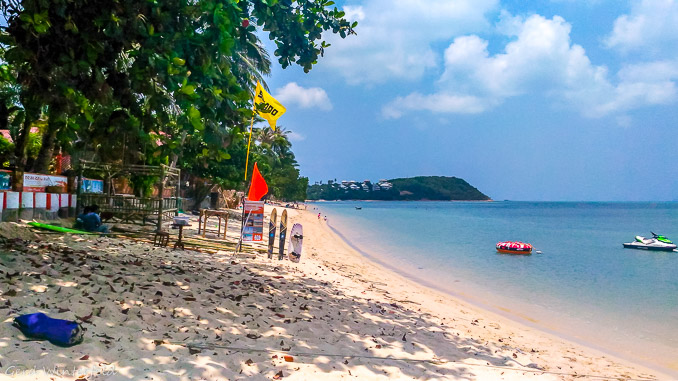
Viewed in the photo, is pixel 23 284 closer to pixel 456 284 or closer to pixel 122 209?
pixel 122 209

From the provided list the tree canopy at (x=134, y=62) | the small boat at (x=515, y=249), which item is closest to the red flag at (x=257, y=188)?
the tree canopy at (x=134, y=62)

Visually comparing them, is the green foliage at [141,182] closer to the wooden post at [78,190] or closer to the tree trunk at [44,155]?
the wooden post at [78,190]

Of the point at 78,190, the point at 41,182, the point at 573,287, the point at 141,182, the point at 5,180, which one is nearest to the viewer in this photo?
the point at 5,180

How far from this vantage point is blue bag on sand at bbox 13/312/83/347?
3.71 meters

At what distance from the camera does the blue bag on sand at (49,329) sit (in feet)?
12.2

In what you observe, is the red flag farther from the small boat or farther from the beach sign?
the small boat

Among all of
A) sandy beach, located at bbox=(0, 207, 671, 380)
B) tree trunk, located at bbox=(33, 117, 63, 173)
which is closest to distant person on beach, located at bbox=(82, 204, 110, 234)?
sandy beach, located at bbox=(0, 207, 671, 380)

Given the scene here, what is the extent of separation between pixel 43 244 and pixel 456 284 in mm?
11267

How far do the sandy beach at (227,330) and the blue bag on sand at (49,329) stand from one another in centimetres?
7

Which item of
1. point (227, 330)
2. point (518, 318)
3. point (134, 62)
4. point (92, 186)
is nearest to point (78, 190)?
point (92, 186)

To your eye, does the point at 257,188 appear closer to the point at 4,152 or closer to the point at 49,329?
the point at 49,329

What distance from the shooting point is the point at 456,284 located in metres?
14.0

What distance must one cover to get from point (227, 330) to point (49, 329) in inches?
68.4

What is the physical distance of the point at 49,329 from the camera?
3744 mm
